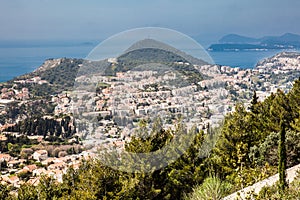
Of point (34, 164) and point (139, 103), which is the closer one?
point (139, 103)

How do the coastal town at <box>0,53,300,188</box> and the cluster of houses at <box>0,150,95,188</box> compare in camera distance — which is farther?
the cluster of houses at <box>0,150,95,188</box>

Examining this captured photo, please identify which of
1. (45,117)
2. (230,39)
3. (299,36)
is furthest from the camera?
(299,36)

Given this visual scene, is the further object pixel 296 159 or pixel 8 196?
pixel 8 196

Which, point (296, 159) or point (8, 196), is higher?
point (296, 159)

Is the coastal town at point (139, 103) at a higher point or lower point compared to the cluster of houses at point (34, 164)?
higher

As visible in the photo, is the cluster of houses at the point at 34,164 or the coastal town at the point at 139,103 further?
the cluster of houses at the point at 34,164

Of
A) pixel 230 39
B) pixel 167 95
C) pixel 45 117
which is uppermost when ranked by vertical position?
pixel 230 39

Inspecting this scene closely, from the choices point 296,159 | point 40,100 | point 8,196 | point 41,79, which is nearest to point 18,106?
point 40,100

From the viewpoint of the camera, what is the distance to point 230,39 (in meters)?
39.4

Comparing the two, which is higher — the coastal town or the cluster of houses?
the coastal town

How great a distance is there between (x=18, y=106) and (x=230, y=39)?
1017 inches

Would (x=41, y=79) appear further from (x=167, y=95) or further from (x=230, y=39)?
(x=167, y=95)

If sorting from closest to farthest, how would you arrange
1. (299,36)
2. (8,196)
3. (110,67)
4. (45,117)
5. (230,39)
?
1. (110,67)
2. (8,196)
3. (45,117)
4. (230,39)
5. (299,36)

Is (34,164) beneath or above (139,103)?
beneath
